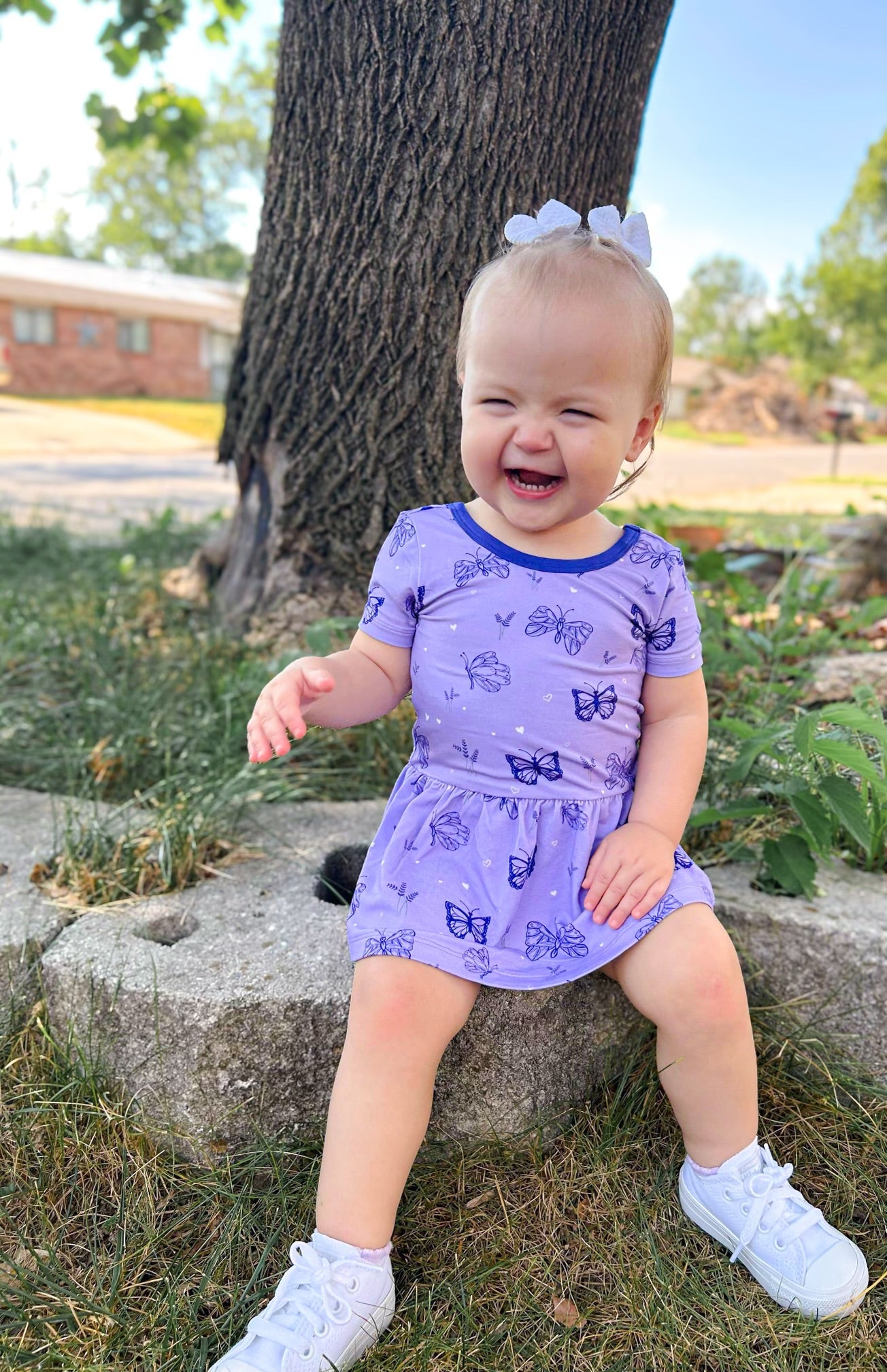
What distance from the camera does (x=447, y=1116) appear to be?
66.5 inches

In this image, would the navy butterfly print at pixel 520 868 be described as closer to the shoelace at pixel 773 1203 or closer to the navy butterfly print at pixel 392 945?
the navy butterfly print at pixel 392 945

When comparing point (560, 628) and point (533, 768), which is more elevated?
point (560, 628)

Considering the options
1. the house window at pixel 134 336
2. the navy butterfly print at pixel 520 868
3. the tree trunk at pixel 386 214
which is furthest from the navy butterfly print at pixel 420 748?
the house window at pixel 134 336

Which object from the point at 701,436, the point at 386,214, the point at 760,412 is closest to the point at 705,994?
the point at 386,214

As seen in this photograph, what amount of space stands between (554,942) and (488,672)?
0.42 metres

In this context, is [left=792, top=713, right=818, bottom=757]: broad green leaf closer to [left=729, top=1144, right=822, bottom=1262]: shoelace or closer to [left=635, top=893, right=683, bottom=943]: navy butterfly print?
[left=635, top=893, right=683, bottom=943]: navy butterfly print

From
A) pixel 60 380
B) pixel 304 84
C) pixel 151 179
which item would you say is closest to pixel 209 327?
pixel 60 380

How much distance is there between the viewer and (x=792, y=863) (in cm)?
187

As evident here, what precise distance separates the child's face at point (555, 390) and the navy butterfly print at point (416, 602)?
22 cm

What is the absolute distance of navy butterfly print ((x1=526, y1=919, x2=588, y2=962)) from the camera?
1566mm

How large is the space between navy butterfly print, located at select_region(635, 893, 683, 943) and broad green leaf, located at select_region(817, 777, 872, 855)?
0.41 metres

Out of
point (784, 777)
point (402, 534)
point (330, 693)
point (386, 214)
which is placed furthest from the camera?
point (386, 214)

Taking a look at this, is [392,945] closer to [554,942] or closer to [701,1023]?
[554,942]

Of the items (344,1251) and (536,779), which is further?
(536,779)
